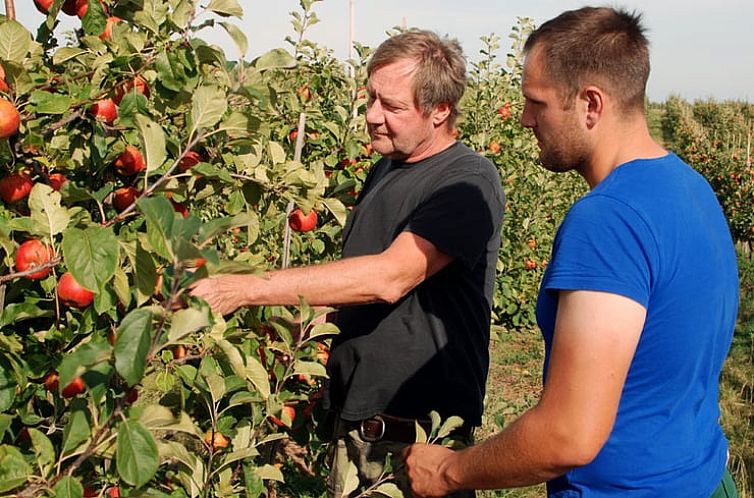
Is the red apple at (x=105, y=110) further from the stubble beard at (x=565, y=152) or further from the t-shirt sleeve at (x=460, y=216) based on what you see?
the stubble beard at (x=565, y=152)

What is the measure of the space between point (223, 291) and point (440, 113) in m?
0.88

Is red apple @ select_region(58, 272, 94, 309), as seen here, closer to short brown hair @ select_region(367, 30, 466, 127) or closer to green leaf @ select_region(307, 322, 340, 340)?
green leaf @ select_region(307, 322, 340, 340)

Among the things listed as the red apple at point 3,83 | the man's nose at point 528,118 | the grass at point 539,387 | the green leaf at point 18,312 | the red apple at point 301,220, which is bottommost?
the grass at point 539,387

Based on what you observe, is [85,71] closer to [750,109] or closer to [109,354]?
[109,354]

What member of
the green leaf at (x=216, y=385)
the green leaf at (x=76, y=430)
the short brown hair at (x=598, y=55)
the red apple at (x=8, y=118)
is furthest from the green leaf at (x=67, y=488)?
the short brown hair at (x=598, y=55)

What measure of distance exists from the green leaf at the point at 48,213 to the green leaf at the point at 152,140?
157mm

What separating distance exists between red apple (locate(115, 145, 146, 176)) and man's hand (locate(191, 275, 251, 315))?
0.98ft

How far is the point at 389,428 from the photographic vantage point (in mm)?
2076

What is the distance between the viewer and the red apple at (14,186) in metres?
1.56

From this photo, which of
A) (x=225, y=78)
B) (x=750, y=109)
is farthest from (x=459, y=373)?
(x=750, y=109)

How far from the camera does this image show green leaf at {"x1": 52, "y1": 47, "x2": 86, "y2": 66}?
163cm

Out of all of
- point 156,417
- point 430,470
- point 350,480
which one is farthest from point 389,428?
point 156,417

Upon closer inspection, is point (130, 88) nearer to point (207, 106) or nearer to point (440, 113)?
point (207, 106)

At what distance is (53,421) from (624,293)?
1.08 meters
